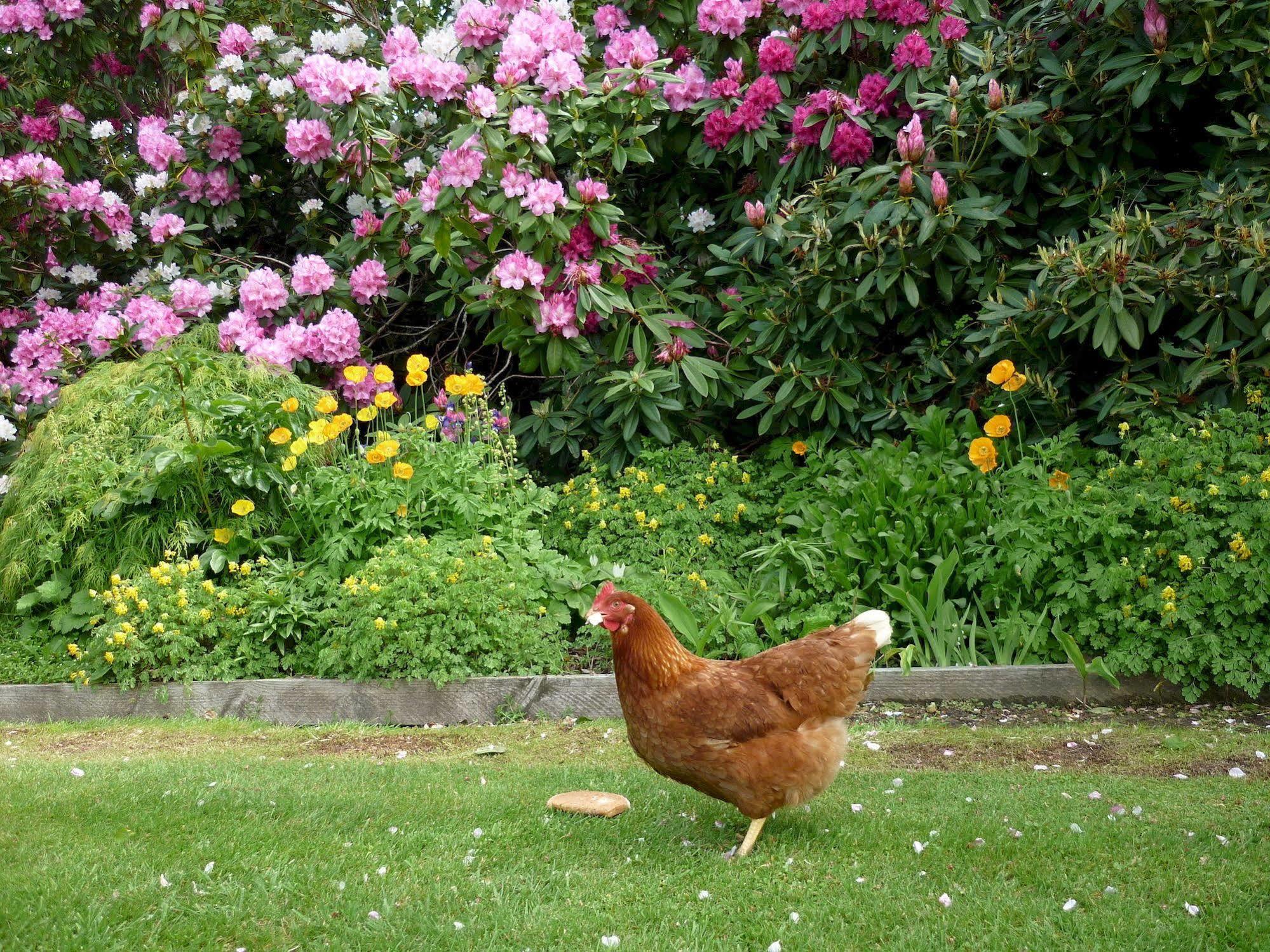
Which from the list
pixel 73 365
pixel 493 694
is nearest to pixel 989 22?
pixel 493 694

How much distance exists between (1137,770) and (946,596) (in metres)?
1.54

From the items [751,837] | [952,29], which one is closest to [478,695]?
[751,837]

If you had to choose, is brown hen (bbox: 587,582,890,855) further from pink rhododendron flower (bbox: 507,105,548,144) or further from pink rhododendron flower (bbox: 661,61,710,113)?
pink rhododendron flower (bbox: 661,61,710,113)

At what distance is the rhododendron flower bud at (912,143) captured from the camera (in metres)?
6.07

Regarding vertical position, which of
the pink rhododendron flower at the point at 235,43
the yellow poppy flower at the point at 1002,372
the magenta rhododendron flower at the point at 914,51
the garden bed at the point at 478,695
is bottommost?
the garden bed at the point at 478,695

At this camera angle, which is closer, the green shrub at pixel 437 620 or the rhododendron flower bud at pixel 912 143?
the green shrub at pixel 437 620

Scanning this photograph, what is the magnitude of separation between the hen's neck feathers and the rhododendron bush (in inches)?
115

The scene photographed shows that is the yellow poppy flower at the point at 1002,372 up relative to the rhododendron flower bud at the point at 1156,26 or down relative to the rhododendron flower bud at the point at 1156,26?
down

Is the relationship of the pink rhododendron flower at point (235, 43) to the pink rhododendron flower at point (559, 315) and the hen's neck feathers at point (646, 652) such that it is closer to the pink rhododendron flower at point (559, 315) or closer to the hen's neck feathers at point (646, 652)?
the pink rhododendron flower at point (559, 315)

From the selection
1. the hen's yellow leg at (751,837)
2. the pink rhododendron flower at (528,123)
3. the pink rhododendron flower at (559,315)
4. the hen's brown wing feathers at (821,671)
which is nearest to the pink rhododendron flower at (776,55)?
the pink rhododendron flower at (528,123)

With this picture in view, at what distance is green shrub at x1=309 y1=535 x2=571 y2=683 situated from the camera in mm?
5156

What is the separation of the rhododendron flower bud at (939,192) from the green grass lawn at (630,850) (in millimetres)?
2811

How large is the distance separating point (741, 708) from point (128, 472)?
4.00 meters

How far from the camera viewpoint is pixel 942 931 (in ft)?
9.29
